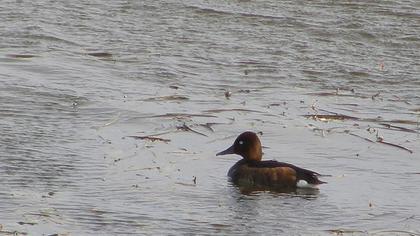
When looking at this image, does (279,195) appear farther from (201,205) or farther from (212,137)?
(212,137)

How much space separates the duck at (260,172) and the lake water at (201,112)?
17cm

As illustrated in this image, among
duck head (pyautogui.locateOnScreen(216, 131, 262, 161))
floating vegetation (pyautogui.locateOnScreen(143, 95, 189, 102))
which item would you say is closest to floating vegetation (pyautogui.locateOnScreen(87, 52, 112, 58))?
floating vegetation (pyautogui.locateOnScreen(143, 95, 189, 102))

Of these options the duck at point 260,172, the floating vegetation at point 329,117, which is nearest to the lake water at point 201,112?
the floating vegetation at point 329,117

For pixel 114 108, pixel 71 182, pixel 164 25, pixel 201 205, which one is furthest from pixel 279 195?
pixel 164 25

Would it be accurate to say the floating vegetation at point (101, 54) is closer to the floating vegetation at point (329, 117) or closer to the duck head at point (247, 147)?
the floating vegetation at point (329, 117)

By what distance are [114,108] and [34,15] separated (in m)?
5.01

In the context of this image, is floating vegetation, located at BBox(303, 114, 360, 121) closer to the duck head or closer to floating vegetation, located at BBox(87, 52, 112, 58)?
the duck head

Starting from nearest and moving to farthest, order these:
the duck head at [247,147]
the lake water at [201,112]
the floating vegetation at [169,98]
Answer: the lake water at [201,112] → the duck head at [247,147] → the floating vegetation at [169,98]

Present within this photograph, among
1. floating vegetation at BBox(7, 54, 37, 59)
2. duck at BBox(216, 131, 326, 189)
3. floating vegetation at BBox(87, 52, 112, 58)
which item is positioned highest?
floating vegetation at BBox(7, 54, 37, 59)

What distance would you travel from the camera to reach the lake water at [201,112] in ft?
32.8

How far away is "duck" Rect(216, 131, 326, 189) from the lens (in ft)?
36.4

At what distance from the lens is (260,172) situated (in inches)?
448

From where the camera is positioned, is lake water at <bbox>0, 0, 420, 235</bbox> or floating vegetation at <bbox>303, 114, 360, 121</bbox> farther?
floating vegetation at <bbox>303, 114, 360, 121</bbox>

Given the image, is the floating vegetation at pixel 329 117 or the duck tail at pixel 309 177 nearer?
the duck tail at pixel 309 177
